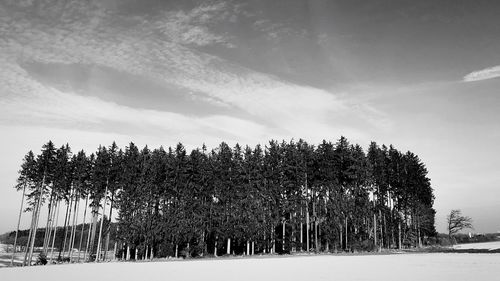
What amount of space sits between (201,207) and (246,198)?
6.86 meters

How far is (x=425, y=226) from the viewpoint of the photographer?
6606 cm

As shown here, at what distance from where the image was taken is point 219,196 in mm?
51750

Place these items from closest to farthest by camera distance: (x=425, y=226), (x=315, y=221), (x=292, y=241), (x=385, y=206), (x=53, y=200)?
(x=292, y=241), (x=315, y=221), (x=53, y=200), (x=385, y=206), (x=425, y=226)

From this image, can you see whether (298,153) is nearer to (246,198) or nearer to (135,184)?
(246,198)

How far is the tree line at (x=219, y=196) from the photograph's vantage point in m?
48.8

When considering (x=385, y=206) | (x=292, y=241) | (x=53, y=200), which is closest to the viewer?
(x=292, y=241)

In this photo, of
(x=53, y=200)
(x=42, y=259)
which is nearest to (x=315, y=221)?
(x=42, y=259)

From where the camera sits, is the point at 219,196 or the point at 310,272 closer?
the point at 310,272

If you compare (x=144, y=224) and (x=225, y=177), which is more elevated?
(x=225, y=177)

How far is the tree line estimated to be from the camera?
48.8 meters

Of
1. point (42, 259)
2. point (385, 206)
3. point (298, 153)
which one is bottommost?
point (42, 259)

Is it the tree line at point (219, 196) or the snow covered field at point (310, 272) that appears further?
the tree line at point (219, 196)

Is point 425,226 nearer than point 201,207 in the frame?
No

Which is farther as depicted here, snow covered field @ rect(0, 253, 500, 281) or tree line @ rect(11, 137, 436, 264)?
tree line @ rect(11, 137, 436, 264)
